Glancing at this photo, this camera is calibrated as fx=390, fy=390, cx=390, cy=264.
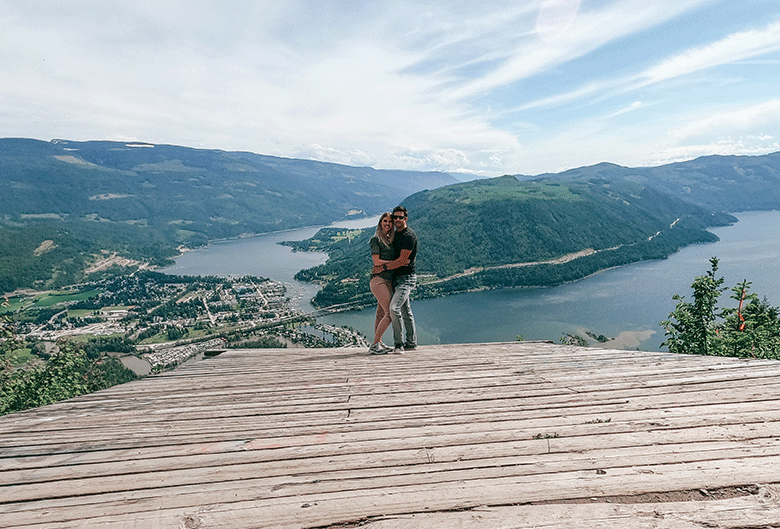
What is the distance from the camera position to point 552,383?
14.2ft

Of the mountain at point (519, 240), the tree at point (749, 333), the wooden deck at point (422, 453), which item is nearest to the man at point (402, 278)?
the wooden deck at point (422, 453)

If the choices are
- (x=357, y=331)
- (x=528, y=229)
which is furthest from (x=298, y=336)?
(x=528, y=229)

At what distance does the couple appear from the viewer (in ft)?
22.3

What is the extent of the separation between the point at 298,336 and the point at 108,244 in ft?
534

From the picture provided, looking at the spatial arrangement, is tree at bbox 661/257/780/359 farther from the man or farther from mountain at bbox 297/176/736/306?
mountain at bbox 297/176/736/306

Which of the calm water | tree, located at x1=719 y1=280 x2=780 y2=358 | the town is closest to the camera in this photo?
tree, located at x1=719 y1=280 x2=780 y2=358

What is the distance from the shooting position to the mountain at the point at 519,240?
118938 millimetres

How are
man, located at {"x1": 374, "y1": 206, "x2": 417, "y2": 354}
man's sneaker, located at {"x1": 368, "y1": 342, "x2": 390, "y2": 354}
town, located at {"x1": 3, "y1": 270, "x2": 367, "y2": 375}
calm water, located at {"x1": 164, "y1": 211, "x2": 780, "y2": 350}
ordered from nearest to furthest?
man, located at {"x1": 374, "y1": 206, "x2": 417, "y2": 354} → man's sneaker, located at {"x1": 368, "y1": 342, "x2": 390, "y2": 354} → calm water, located at {"x1": 164, "y1": 211, "x2": 780, "y2": 350} → town, located at {"x1": 3, "y1": 270, "x2": 367, "y2": 375}

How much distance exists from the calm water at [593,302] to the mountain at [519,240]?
26.6ft

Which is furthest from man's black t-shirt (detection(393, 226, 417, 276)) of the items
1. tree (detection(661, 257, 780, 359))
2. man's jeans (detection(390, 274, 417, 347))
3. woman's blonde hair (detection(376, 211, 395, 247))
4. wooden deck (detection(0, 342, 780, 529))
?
tree (detection(661, 257, 780, 359))

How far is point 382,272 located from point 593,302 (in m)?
91.7

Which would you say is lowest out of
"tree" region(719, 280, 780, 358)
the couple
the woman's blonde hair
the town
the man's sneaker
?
the town

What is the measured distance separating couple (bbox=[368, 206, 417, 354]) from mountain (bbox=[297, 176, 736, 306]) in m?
96.9

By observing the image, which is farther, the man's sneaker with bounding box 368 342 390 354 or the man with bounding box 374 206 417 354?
the man's sneaker with bounding box 368 342 390 354
